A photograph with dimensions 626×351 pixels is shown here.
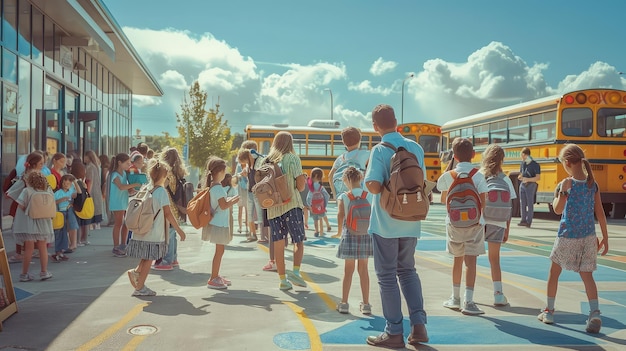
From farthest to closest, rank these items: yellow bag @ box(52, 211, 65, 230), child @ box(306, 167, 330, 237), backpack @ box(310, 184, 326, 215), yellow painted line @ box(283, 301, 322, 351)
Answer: child @ box(306, 167, 330, 237) < backpack @ box(310, 184, 326, 215) < yellow bag @ box(52, 211, 65, 230) < yellow painted line @ box(283, 301, 322, 351)

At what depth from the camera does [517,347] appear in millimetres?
4754

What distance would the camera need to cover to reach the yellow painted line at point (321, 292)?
Answer: 6282mm

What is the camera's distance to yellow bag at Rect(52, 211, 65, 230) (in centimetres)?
903

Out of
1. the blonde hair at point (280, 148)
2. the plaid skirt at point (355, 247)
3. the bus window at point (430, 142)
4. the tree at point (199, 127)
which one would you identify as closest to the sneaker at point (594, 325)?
the plaid skirt at point (355, 247)

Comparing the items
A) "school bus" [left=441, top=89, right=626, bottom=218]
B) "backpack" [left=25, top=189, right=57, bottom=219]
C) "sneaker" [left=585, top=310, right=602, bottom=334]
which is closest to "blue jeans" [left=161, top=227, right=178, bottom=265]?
"backpack" [left=25, top=189, right=57, bottom=219]

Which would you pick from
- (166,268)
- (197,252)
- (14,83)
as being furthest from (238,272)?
(14,83)

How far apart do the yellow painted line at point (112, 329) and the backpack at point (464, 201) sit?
10.3ft

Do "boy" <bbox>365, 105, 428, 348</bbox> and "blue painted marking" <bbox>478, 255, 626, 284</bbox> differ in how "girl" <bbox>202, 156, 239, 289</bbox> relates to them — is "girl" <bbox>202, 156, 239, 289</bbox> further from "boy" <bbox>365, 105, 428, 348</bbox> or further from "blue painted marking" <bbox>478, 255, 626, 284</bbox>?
"blue painted marking" <bbox>478, 255, 626, 284</bbox>

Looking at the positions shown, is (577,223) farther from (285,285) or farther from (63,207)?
(63,207)

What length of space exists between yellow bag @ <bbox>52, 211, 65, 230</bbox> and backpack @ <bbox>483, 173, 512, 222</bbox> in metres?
6.09

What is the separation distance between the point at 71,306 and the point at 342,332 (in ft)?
9.02

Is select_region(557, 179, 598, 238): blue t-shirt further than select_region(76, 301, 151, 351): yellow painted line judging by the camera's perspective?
Yes

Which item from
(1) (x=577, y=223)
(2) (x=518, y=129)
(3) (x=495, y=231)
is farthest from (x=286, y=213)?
(2) (x=518, y=129)

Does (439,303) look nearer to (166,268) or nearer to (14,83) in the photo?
(166,268)
